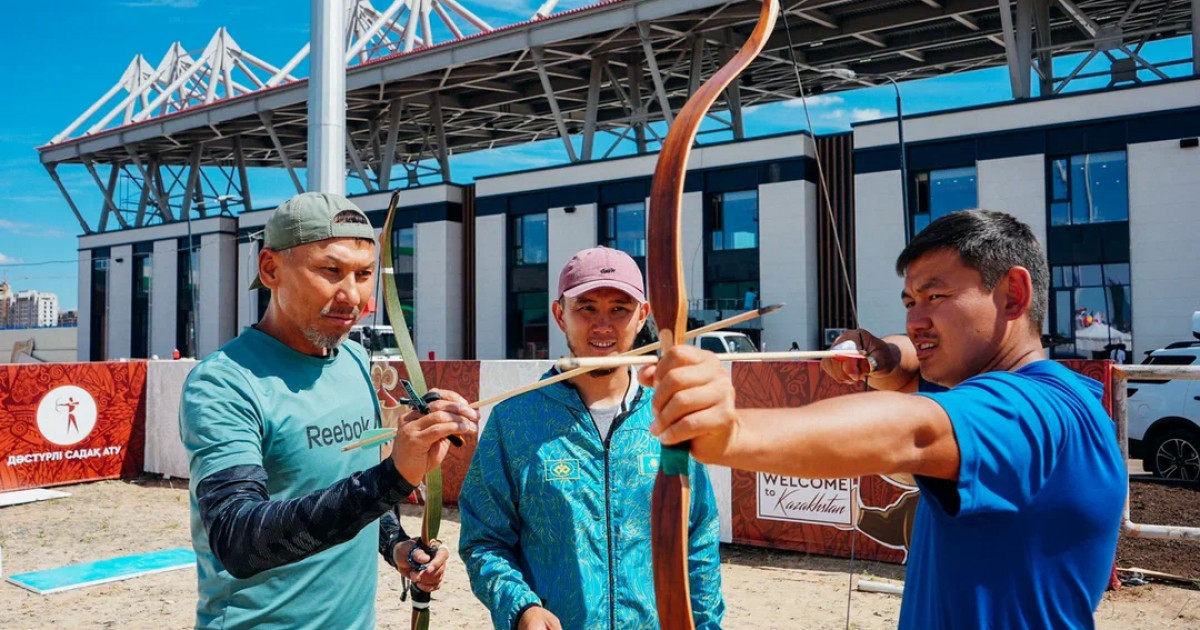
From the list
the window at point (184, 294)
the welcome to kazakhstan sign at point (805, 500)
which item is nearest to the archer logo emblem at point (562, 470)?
the welcome to kazakhstan sign at point (805, 500)

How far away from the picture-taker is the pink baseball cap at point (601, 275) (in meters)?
2.63

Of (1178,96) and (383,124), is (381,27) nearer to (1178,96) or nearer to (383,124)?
(383,124)

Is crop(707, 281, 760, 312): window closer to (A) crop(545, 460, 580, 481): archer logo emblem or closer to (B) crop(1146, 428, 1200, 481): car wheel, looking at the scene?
(B) crop(1146, 428, 1200, 481): car wheel

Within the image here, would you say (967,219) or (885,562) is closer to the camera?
(967,219)

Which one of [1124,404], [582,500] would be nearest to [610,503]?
[582,500]

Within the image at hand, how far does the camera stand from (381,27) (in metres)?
48.7

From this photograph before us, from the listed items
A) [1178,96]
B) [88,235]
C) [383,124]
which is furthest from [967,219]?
[88,235]

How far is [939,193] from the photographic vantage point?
26.5 meters

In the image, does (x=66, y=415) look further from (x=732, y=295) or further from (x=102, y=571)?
(x=732, y=295)

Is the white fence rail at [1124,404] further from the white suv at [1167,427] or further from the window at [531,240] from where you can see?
the window at [531,240]

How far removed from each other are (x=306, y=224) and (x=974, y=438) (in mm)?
1761

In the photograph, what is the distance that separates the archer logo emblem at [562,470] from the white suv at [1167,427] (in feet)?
34.7

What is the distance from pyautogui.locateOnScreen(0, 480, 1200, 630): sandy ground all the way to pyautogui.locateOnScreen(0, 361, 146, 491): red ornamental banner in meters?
2.68

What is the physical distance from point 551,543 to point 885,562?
6131 millimetres
